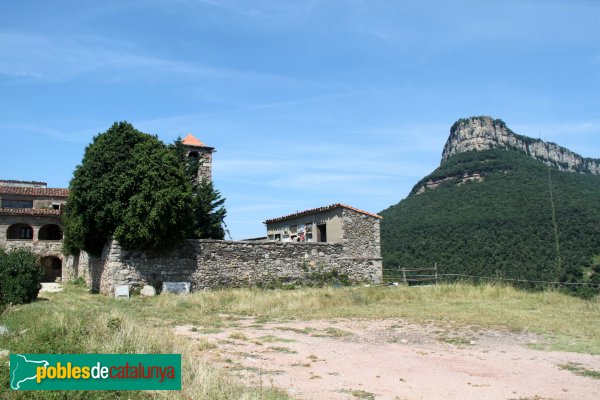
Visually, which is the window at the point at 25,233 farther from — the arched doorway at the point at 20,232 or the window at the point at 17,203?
the window at the point at 17,203

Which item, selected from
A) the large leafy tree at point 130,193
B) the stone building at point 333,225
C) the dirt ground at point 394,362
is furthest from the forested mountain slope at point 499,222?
the dirt ground at point 394,362

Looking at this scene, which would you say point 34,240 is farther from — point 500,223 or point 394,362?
point 500,223

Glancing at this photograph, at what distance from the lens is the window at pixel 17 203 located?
43.4 m

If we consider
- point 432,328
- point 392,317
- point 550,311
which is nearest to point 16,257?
point 392,317

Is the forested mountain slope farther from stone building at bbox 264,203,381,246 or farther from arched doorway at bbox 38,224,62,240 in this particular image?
arched doorway at bbox 38,224,62,240

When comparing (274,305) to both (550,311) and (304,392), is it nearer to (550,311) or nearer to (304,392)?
(550,311)

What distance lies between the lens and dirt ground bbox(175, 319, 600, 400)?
7105mm

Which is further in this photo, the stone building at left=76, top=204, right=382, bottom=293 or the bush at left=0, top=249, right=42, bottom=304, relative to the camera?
the stone building at left=76, top=204, right=382, bottom=293

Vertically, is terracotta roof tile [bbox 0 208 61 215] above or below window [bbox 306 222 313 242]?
above

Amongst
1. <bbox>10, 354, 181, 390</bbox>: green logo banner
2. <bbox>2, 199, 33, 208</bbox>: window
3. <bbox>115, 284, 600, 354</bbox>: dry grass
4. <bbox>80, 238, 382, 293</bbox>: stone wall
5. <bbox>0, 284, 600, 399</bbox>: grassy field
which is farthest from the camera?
<bbox>2, 199, 33, 208</bbox>: window

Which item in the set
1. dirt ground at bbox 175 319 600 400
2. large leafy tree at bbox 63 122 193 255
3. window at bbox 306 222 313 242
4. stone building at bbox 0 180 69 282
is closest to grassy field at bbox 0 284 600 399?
dirt ground at bbox 175 319 600 400

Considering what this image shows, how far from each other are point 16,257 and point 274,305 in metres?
8.69

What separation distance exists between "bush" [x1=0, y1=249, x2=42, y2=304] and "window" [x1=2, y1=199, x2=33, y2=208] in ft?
98.6

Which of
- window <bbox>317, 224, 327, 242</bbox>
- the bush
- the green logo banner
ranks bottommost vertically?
the green logo banner
